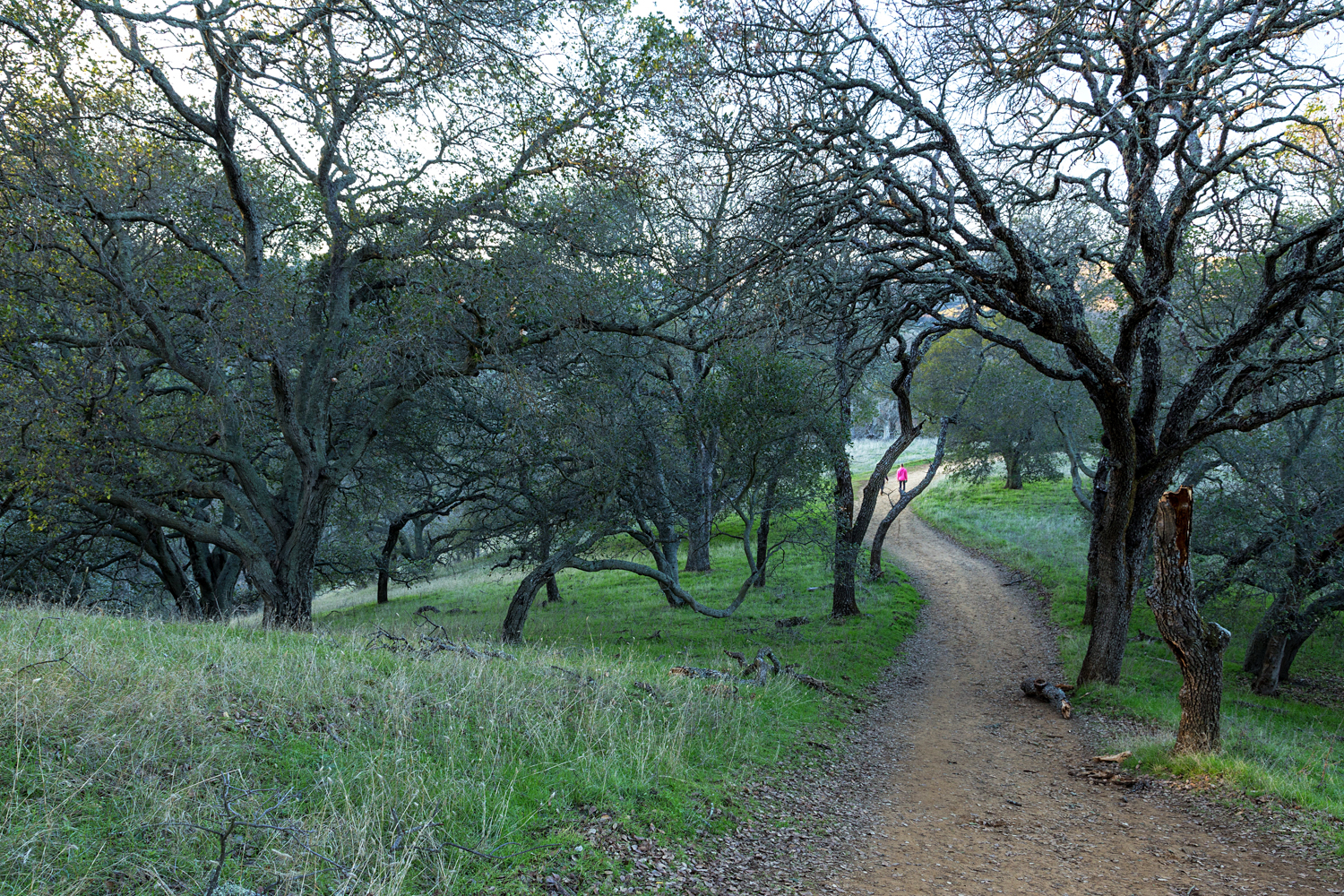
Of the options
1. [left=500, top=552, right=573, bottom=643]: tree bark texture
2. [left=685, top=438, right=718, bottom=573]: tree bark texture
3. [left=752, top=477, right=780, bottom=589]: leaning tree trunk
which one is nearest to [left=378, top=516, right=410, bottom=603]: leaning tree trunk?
[left=500, top=552, right=573, bottom=643]: tree bark texture

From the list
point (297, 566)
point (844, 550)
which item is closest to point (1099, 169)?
point (844, 550)

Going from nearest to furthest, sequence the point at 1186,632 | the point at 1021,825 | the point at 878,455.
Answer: the point at 1021,825 < the point at 1186,632 < the point at 878,455

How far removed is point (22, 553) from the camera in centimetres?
1625

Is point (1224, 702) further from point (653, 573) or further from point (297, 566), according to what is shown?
point (297, 566)

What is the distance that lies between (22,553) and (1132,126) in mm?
22135

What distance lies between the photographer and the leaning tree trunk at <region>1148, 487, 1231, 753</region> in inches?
306

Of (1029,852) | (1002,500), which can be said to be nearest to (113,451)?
(1029,852)

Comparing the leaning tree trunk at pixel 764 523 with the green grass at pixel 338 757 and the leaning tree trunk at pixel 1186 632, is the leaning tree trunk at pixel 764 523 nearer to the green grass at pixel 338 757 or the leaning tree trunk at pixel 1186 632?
the green grass at pixel 338 757

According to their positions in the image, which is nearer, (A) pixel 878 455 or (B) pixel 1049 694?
(B) pixel 1049 694

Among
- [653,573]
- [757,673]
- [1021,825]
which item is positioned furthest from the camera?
[653,573]

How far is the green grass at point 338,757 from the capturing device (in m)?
3.52

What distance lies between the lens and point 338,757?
4.76 meters

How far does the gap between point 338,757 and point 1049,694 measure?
34.4 ft

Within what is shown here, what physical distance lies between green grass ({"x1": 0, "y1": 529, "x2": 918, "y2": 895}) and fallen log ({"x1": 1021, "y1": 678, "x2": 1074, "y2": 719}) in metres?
3.93
